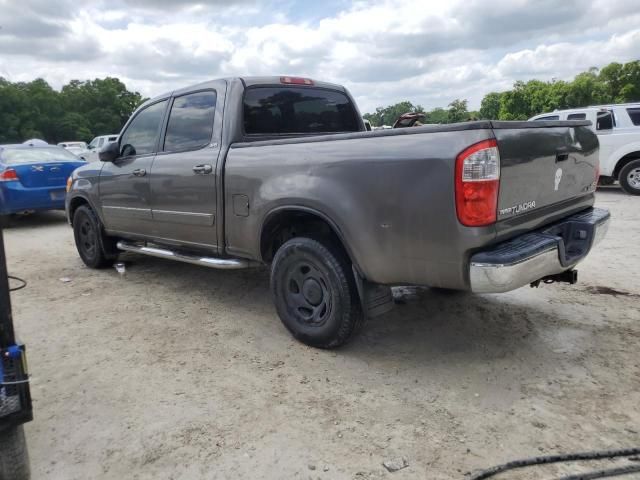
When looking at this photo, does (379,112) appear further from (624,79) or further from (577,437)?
(577,437)

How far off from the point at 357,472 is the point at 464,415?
2.49 ft

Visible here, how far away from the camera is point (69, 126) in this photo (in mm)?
55875

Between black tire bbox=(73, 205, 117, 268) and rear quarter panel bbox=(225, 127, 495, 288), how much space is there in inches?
121

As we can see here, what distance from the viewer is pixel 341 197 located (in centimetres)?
312

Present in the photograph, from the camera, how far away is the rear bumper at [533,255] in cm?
267

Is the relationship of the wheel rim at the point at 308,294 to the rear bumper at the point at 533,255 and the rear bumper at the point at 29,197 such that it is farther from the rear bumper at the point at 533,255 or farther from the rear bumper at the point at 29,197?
the rear bumper at the point at 29,197

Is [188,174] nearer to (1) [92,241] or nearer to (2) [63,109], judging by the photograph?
(1) [92,241]

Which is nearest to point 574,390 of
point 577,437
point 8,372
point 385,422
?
point 577,437

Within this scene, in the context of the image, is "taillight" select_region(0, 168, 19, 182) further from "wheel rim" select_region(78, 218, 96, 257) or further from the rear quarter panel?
the rear quarter panel

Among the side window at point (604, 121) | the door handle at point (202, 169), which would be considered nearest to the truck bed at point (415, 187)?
the door handle at point (202, 169)

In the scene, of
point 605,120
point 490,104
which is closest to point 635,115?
point 605,120

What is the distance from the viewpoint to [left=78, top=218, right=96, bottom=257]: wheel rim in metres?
5.97

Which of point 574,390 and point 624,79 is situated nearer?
point 574,390

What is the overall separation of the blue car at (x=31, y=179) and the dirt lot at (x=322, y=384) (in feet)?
14.9
